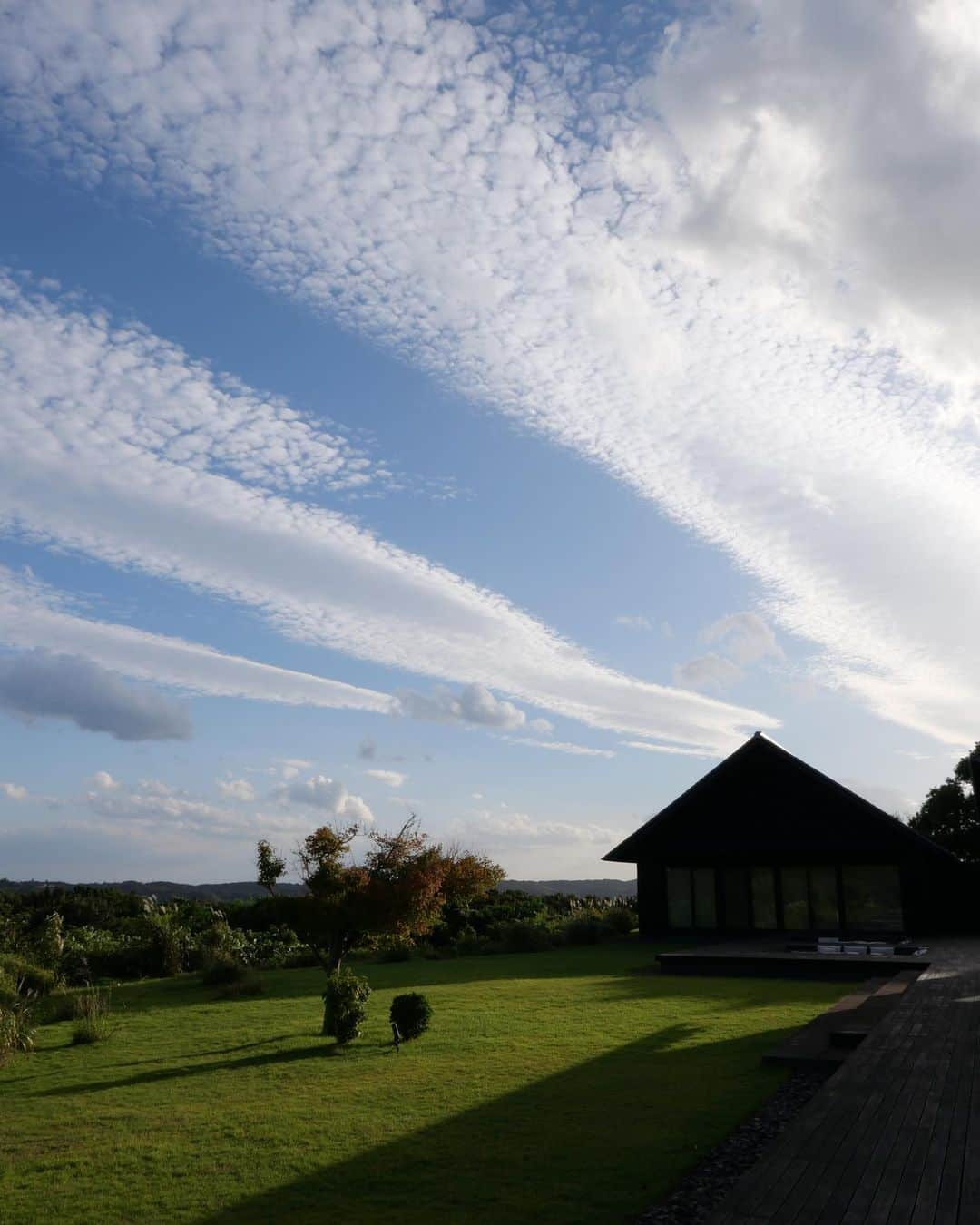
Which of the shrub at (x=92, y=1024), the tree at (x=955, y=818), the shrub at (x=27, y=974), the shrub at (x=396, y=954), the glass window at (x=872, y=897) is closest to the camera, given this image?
the shrub at (x=92, y=1024)

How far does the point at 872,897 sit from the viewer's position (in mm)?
28422

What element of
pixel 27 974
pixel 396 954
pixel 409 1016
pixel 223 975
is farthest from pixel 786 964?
pixel 27 974

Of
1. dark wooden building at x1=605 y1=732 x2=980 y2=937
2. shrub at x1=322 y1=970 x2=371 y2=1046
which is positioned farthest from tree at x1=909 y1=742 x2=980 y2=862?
shrub at x1=322 y1=970 x2=371 y2=1046

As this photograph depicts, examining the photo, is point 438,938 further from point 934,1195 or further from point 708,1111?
point 934,1195

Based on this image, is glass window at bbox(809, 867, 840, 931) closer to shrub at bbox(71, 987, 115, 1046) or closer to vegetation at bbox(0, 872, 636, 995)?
vegetation at bbox(0, 872, 636, 995)

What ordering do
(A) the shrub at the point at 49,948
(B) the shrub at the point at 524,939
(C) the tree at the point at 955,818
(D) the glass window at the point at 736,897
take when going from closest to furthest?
(A) the shrub at the point at 49,948 → (B) the shrub at the point at 524,939 → (D) the glass window at the point at 736,897 → (C) the tree at the point at 955,818

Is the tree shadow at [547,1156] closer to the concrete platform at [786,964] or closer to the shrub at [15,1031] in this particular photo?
the shrub at [15,1031]

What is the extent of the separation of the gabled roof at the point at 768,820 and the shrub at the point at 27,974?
17053 mm

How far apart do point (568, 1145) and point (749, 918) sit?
75.1 feet

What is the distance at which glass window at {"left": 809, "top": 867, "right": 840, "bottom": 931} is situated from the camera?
2870 cm

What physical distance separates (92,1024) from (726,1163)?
11.2m

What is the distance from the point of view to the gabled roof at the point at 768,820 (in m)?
28.4

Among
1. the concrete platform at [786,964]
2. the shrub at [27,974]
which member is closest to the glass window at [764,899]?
the concrete platform at [786,964]

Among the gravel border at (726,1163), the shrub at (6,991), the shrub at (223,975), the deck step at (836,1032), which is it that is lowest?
the shrub at (223,975)
